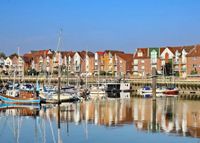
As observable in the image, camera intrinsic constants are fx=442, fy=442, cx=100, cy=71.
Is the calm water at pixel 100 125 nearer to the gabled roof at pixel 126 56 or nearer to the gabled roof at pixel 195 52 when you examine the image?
the gabled roof at pixel 195 52

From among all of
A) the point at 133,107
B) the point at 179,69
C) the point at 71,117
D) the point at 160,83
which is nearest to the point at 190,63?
the point at 179,69

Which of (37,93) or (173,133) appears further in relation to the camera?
(37,93)

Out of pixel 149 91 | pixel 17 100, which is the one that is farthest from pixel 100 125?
pixel 149 91

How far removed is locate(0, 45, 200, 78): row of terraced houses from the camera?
4068 inches

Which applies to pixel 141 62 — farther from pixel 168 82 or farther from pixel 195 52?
pixel 168 82

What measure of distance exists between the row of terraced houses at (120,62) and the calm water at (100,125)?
45396 mm

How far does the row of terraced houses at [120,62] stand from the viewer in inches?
4068

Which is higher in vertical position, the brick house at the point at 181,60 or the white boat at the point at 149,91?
the brick house at the point at 181,60

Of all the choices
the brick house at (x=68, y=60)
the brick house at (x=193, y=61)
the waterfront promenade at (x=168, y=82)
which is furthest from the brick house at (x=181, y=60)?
the brick house at (x=68, y=60)

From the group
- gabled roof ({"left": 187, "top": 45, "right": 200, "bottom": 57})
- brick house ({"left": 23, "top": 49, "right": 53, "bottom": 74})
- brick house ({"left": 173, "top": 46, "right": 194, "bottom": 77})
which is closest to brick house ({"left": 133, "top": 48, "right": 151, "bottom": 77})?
brick house ({"left": 173, "top": 46, "right": 194, "bottom": 77})

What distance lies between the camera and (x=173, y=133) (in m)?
34.8

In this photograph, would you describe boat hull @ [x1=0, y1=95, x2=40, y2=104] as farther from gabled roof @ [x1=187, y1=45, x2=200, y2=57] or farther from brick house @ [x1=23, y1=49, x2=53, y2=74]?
brick house @ [x1=23, y1=49, x2=53, y2=74]

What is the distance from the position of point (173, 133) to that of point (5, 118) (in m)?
17.8

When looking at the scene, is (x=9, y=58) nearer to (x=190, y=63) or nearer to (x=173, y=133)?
(x=190, y=63)
